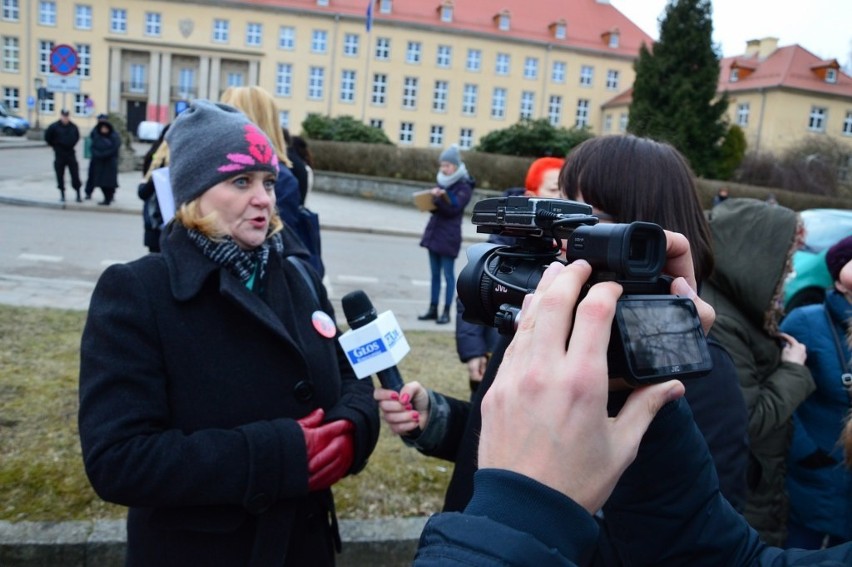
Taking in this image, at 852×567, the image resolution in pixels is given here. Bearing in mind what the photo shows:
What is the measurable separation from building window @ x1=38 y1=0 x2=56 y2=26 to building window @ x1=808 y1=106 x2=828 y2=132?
177 ft

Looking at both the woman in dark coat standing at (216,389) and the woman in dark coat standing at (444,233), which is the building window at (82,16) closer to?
the woman in dark coat standing at (444,233)

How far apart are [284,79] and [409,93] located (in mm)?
9628

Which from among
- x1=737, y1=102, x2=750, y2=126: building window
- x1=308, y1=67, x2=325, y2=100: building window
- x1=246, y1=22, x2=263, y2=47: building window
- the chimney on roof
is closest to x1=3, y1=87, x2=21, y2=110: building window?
x1=246, y1=22, x2=263, y2=47: building window

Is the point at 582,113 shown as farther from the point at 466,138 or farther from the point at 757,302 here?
the point at 757,302

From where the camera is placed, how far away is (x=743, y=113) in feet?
158

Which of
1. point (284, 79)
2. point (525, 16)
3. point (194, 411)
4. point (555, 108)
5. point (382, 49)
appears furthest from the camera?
point (525, 16)

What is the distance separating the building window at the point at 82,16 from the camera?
52.0 meters

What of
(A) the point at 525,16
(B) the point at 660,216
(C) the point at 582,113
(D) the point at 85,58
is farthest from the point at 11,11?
(B) the point at 660,216

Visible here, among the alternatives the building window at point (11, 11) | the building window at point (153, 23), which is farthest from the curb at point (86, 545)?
the building window at point (11, 11)

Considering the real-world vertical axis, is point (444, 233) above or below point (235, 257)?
below

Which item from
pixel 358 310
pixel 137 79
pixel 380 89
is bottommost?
pixel 358 310

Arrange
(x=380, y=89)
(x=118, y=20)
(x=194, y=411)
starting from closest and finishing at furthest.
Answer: (x=194, y=411), (x=118, y=20), (x=380, y=89)

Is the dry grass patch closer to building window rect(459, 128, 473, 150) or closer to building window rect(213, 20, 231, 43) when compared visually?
building window rect(213, 20, 231, 43)

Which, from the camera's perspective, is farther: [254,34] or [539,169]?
[254,34]
